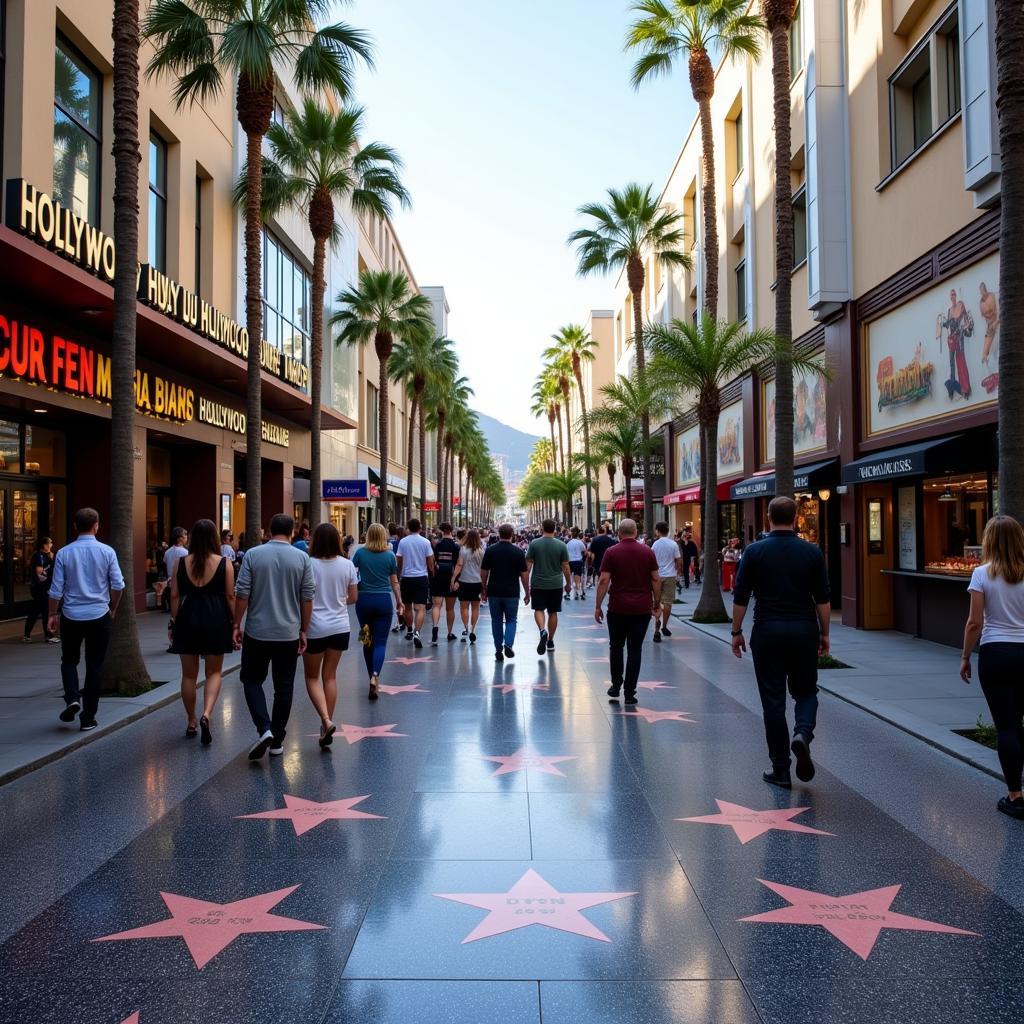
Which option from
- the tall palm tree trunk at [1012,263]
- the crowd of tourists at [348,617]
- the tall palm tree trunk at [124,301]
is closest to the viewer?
the crowd of tourists at [348,617]

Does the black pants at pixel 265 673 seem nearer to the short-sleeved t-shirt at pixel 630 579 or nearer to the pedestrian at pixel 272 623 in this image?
the pedestrian at pixel 272 623

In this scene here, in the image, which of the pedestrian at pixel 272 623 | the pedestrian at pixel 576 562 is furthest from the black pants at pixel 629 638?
the pedestrian at pixel 576 562

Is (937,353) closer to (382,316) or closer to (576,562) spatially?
(576,562)

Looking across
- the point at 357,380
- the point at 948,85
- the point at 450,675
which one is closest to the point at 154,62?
the point at 450,675

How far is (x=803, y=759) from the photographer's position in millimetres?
6641

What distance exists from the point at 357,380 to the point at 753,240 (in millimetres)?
25396

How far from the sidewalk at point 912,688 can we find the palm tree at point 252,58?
32.3 ft

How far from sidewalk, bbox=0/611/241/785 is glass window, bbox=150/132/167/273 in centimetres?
1011

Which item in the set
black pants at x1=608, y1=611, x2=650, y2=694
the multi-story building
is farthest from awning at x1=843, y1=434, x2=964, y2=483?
black pants at x1=608, y1=611, x2=650, y2=694

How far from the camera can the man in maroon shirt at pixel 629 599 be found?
9.63 metres

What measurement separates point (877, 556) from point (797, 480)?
304 centimetres

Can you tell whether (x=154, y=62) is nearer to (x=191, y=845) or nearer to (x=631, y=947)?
(x=191, y=845)

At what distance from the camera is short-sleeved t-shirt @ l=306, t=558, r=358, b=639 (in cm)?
796

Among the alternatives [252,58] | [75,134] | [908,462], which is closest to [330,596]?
[908,462]
